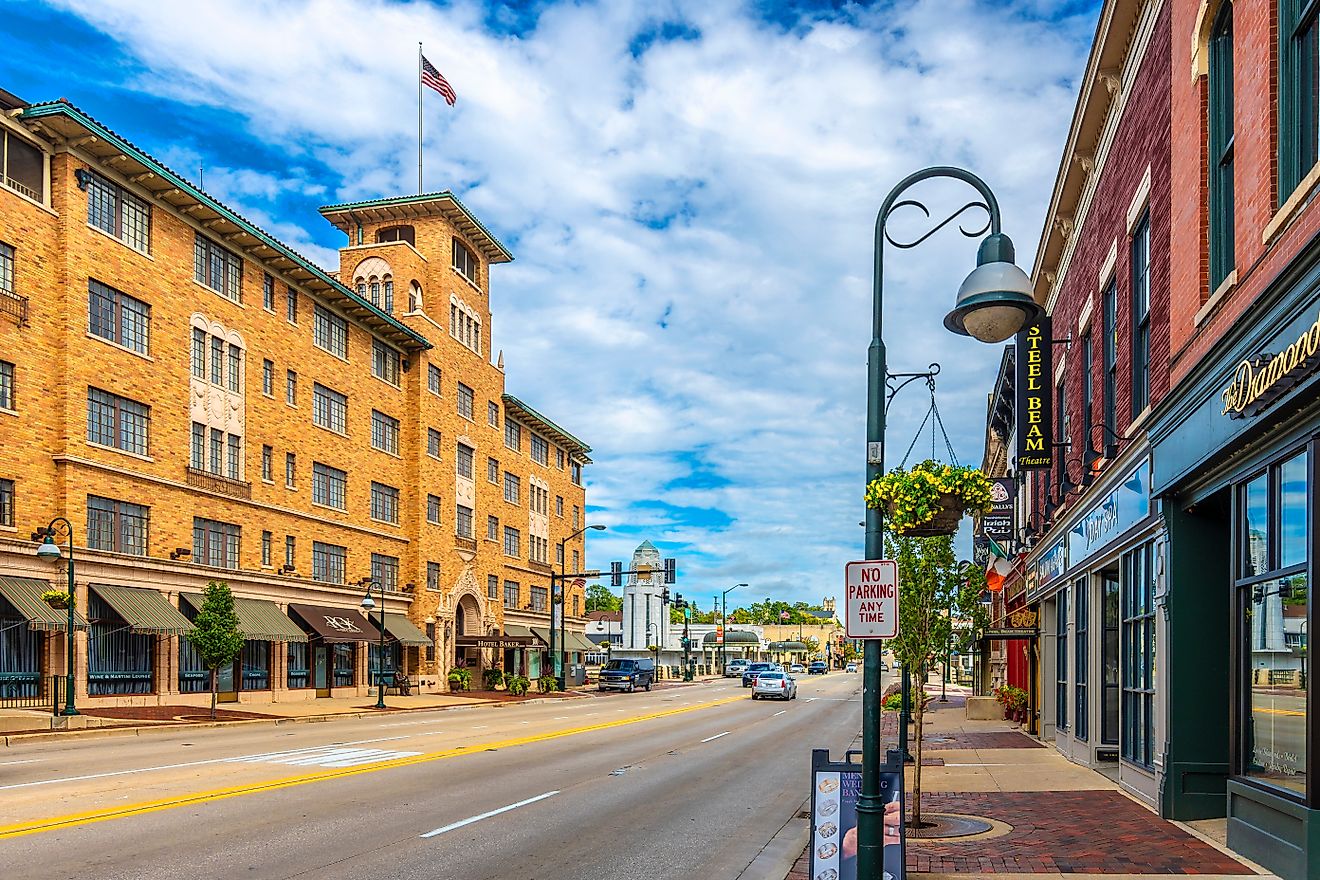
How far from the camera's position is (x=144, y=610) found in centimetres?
Answer: 3675

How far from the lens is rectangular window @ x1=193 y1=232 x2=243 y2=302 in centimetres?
4197

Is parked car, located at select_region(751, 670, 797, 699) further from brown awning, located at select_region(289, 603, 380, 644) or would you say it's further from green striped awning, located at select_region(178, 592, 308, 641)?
green striped awning, located at select_region(178, 592, 308, 641)

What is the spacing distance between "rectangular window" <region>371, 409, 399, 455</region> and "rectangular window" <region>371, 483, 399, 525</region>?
1.78 metres

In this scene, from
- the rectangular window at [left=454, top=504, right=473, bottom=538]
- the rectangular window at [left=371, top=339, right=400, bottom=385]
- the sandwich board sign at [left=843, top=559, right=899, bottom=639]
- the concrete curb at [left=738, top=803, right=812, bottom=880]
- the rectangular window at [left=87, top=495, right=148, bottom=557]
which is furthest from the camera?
the rectangular window at [left=454, top=504, right=473, bottom=538]

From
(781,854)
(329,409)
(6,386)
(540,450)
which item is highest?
(329,409)

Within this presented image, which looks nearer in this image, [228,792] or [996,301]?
[996,301]

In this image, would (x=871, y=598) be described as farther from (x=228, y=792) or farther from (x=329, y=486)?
(x=329, y=486)

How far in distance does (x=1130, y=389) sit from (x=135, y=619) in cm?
2952

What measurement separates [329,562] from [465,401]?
1585 centimetres

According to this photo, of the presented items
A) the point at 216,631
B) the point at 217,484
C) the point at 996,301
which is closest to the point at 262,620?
the point at 217,484

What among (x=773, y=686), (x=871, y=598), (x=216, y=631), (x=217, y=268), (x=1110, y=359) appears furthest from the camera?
(x=773, y=686)

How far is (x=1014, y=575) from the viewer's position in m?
37.6

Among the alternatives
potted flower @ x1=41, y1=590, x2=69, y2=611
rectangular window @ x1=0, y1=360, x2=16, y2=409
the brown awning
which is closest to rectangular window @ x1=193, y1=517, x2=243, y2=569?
the brown awning

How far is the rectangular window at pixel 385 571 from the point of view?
5512cm
